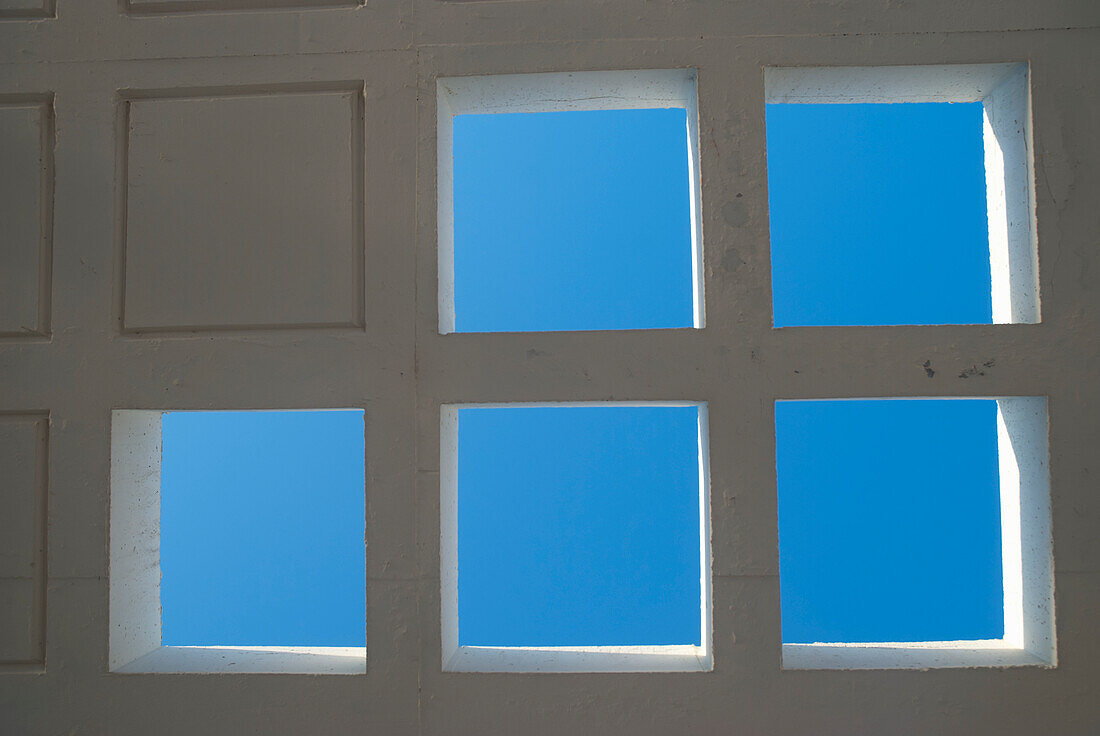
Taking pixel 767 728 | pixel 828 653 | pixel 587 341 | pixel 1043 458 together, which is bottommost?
pixel 767 728

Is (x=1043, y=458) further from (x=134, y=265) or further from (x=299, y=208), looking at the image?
(x=134, y=265)

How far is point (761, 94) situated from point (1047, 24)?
3.87ft

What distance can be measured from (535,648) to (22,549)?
2.13m

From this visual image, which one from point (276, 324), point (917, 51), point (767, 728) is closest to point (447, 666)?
point (767, 728)

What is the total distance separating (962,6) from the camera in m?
2.91

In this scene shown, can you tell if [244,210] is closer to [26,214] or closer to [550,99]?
[26,214]

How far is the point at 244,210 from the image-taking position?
2975 millimetres

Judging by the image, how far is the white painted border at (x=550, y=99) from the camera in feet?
9.83

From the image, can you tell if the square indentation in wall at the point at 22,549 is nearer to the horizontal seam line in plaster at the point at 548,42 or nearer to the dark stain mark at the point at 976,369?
the horizontal seam line in plaster at the point at 548,42

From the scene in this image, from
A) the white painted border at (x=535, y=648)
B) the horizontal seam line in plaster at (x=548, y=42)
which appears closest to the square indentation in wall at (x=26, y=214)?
the horizontal seam line in plaster at (x=548, y=42)

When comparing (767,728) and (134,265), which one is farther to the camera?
(134,265)

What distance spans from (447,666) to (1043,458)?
2472 mm

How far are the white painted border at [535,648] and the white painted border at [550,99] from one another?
0.49 meters

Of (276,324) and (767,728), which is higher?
(276,324)
